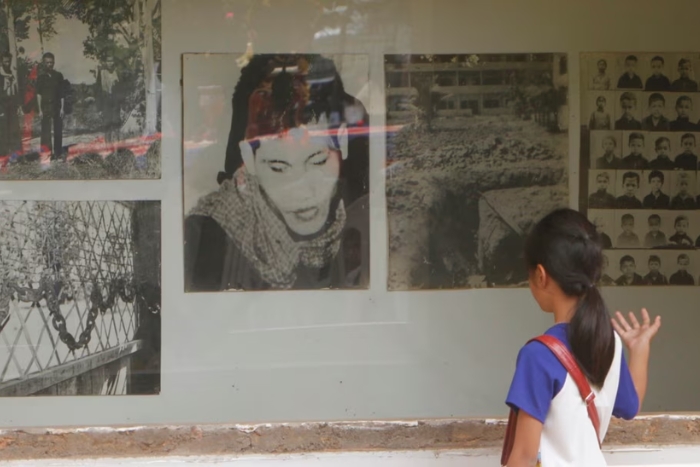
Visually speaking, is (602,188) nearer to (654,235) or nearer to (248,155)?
(654,235)

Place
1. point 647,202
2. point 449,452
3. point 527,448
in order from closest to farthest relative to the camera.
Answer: point 527,448, point 449,452, point 647,202

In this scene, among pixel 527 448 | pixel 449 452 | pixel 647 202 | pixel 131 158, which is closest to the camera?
pixel 527 448

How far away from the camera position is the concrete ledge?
3.74 meters

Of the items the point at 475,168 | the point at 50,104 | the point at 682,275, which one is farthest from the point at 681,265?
the point at 50,104

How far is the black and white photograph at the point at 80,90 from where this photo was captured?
4203 mm

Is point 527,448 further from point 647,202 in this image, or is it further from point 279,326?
point 647,202

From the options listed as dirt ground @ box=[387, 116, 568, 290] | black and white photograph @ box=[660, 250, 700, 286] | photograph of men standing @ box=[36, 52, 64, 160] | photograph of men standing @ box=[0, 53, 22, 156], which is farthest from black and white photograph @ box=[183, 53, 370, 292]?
black and white photograph @ box=[660, 250, 700, 286]

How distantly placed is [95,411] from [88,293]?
55 cm

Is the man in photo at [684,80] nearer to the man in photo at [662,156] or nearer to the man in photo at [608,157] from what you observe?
the man in photo at [662,156]

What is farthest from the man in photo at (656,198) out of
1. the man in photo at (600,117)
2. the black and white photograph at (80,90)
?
the black and white photograph at (80,90)

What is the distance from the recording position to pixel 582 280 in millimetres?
2543

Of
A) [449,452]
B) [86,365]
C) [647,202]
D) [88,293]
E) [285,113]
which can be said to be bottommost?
[449,452]

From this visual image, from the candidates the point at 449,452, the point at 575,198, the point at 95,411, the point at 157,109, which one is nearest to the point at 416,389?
the point at 449,452

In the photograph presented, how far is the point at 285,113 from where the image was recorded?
171 inches
